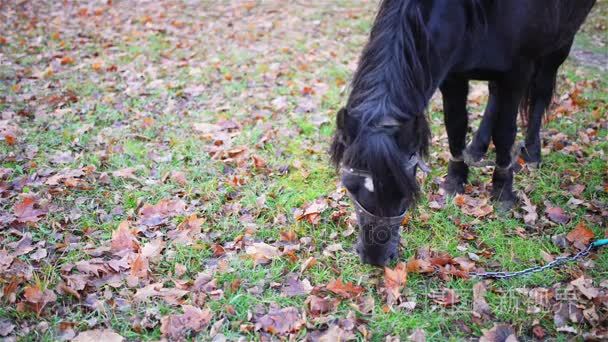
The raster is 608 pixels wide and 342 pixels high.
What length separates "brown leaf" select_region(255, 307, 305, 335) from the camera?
2.53 m

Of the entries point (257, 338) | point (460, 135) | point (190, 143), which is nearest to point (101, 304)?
point (257, 338)

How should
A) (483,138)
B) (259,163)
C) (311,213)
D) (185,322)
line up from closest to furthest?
1. (185,322)
2. (311,213)
3. (483,138)
4. (259,163)

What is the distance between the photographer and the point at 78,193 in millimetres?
3701

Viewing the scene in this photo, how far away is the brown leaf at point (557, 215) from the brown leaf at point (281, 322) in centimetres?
213

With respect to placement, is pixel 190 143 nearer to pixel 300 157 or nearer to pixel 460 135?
pixel 300 157

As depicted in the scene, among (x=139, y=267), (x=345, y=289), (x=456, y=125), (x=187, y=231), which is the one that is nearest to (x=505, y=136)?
(x=456, y=125)

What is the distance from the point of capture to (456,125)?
143 inches

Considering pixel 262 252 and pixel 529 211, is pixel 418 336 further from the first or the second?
pixel 529 211

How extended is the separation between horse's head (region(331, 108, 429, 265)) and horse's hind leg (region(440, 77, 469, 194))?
1131 millimetres

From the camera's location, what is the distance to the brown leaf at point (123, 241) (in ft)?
10.3

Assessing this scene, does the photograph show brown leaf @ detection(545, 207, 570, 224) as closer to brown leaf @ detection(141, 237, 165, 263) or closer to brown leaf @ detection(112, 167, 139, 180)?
brown leaf @ detection(141, 237, 165, 263)

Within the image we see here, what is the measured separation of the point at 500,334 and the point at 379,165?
3.78 ft

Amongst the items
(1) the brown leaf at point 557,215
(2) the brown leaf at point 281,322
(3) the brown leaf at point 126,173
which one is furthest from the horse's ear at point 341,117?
(3) the brown leaf at point 126,173

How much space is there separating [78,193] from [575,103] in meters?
5.22
